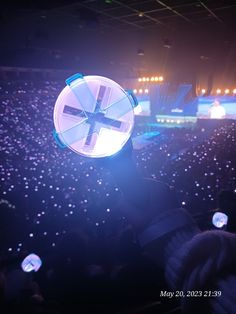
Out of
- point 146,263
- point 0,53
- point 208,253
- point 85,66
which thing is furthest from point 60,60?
point 208,253

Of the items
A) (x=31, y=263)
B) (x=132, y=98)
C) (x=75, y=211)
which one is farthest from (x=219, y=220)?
(x=132, y=98)

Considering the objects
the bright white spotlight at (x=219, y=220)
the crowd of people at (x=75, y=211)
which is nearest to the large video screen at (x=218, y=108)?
the crowd of people at (x=75, y=211)

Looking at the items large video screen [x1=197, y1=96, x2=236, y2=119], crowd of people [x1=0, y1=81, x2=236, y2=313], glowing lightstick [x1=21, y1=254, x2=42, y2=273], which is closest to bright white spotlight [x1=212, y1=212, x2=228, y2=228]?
crowd of people [x1=0, y1=81, x2=236, y2=313]

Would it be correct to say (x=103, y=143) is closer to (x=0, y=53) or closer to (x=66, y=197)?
(x=66, y=197)

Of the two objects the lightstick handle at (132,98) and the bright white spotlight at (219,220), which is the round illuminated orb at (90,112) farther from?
the bright white spotlight at (219,220)

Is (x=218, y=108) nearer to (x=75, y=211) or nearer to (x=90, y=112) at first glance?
(x=75, y=211)
